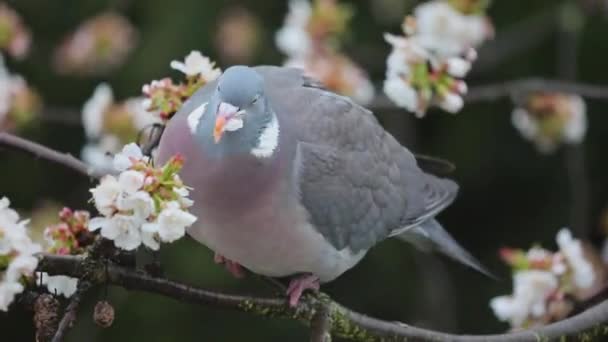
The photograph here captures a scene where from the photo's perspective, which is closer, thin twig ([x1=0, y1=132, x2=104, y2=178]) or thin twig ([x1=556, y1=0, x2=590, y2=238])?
thin twig ([x1=0, y1=132, x2=104, y2=178])

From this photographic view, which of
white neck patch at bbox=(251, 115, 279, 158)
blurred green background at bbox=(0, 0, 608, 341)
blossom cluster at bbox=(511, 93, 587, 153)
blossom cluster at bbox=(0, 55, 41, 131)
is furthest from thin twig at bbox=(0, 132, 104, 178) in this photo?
blurred green background at bbox=(0, 0, 608, 341)

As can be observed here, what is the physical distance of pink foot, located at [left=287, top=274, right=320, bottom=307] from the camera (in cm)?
183

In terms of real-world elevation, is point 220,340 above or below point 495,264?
below

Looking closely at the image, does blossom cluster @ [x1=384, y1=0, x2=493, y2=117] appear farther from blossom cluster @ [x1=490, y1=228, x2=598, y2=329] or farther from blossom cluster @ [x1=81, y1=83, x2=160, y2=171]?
blossom cluster @ [x1=81, y1=83, x2=160, y2=171]

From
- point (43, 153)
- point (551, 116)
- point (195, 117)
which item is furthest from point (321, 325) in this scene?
point (551, 116)

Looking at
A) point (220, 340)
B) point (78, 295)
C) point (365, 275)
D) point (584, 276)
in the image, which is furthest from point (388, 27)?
point (78, 295)

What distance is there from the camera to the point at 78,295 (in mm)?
1536

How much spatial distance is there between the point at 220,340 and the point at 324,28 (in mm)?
1379

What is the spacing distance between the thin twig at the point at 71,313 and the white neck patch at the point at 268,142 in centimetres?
38

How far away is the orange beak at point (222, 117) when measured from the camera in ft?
5.47

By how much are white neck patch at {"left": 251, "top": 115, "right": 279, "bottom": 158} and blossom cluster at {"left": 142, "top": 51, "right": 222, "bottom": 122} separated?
0.45 ft

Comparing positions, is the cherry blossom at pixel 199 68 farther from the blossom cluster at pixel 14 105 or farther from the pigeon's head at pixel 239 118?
the blossom cluster at pixel 14 105

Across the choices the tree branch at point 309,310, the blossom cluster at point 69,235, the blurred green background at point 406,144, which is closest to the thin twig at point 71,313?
the tree branch at point 309,310

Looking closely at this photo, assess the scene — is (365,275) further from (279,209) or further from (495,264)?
(279,209)
